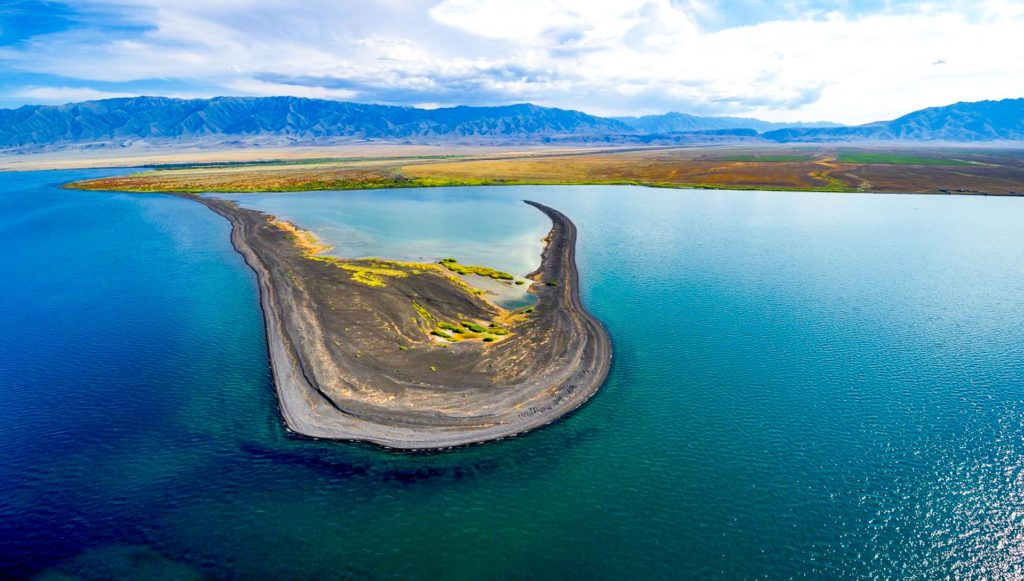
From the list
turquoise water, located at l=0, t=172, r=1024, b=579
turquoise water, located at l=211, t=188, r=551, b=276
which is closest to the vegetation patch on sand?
turquoise water, located at l=211, t=188, r=551, b=276

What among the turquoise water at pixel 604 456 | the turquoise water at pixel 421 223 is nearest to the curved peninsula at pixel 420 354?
the turquoise water at pixel 604 456

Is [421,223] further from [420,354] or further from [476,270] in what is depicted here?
[420,354]

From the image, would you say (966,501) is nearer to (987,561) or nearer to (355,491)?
(987,561)

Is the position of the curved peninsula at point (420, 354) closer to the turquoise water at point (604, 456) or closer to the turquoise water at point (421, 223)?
the turquoise water at point (604, 456)

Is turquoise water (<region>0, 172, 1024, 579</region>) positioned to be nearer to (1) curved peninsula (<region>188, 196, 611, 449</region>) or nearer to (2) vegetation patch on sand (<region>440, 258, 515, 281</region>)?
(1) curved peninsula (<region>188, 196, 611, 449</region>)

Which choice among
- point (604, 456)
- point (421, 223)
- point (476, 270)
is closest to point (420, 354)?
point (604, 456)

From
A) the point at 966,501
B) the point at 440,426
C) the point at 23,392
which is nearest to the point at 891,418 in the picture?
the point at 966,501
